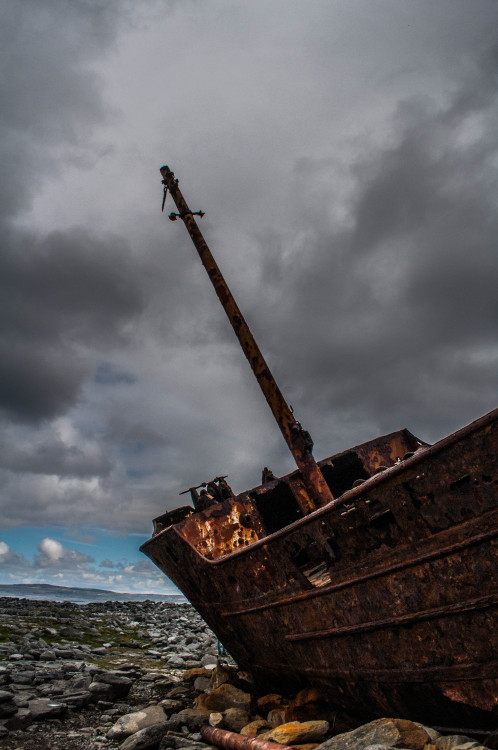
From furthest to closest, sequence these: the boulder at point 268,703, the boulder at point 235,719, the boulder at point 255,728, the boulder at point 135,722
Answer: the boulder at point 268,703 < the boulder at point 235,719 < the boulder at point 135,722 < the boulder at point 255,728

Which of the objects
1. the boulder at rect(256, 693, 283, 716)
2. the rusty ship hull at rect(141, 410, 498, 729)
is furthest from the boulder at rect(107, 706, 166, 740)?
the rusty ship hull at rect(141, 410, 498, 729)

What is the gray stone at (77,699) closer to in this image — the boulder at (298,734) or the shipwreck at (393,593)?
the shipwreck at (393,593)

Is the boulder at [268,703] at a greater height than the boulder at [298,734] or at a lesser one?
lesser

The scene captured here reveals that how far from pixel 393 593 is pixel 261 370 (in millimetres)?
3984

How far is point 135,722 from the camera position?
15.4ft

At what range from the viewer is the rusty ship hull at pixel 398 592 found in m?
2.93

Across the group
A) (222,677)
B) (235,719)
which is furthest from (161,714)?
(222,677)

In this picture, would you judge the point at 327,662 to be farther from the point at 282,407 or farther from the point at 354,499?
the point at 282,407

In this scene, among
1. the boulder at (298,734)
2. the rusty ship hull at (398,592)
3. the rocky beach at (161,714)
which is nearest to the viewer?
the rusty ship hull at (398,592)

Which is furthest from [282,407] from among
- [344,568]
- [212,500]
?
[344,568]

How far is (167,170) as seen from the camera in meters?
8.84

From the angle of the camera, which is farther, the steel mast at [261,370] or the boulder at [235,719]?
the steel mast at [261,370]

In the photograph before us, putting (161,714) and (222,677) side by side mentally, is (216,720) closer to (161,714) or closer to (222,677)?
(161,714)

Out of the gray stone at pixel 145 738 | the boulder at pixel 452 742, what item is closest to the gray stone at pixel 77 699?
the gray stone at pixel 145 738
